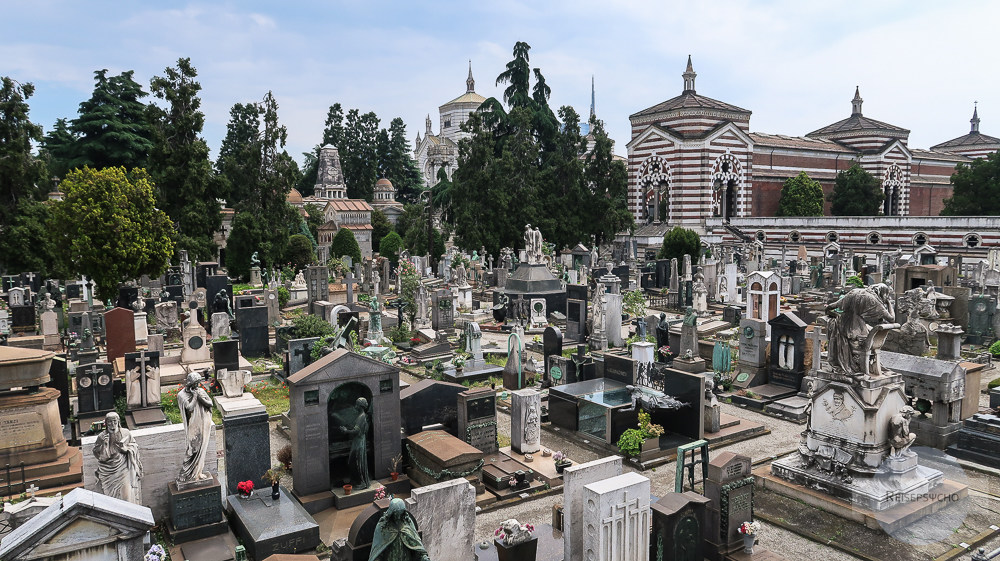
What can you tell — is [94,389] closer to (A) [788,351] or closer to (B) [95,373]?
(B) [95,373]

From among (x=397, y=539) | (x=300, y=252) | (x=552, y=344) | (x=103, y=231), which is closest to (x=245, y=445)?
(x=397, y=539)

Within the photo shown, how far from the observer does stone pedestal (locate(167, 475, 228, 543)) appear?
7.76m

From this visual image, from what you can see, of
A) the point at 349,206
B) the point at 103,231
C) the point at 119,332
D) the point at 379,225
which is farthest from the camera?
the point at 379,225

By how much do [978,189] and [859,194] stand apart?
8158 mm

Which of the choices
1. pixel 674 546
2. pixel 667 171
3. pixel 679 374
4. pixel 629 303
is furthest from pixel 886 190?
pixel 674 546

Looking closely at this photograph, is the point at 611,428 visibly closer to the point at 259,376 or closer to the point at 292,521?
the point at 292,521

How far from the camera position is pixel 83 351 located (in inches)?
640

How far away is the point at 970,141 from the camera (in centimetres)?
7306

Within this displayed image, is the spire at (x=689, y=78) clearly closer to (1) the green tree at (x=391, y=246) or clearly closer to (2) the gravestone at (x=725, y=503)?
(1) the green tree at (x=391, y=246)

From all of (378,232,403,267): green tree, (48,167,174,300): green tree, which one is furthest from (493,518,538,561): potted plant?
(378,232,403,267): green tree

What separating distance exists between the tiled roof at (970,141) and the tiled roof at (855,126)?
22966 millimetres

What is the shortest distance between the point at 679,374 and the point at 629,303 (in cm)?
1235

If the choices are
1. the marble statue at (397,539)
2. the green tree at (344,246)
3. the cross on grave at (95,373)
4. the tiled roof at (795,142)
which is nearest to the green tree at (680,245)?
the tiled roof at (795,142)

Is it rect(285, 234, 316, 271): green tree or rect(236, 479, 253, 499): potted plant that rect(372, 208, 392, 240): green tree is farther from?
rect(236, 479, 253, 499): potted plant
